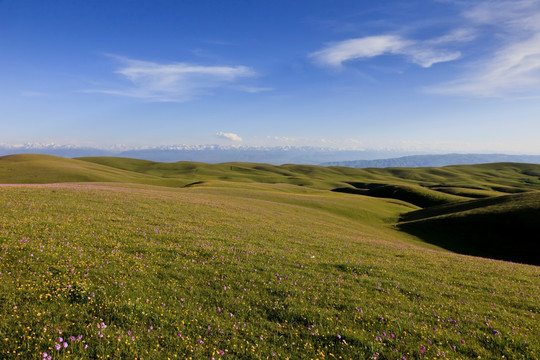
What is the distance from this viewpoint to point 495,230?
44531 mm

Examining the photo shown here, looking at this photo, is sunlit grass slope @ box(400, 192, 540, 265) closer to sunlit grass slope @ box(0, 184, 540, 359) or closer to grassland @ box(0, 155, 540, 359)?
grassland @ box(0, 155, 540, 359)

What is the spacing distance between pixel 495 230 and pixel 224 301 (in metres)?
55.3

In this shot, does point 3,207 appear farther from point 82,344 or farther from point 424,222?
point 424,222

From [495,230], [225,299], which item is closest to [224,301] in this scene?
[225,299]

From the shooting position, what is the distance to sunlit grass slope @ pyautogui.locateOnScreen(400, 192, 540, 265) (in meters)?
38.7

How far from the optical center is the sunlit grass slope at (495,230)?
127 feet

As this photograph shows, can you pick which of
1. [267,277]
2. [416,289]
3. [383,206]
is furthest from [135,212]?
[383,206]

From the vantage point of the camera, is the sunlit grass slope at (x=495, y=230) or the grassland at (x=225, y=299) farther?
the sunlit grass slope at (x=495, y=230)

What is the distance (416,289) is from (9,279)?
17991 mm

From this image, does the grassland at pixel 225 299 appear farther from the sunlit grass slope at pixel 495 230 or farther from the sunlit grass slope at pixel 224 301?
the sunlit grass slope at pixel 495 230

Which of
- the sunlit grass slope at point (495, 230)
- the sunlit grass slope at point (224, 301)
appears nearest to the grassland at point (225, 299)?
the sunlit grass slope at point (224, 301)

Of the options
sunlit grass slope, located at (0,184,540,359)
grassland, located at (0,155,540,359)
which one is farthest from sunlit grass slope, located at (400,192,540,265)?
sunlit grass slope, located at (0,184,540,359)

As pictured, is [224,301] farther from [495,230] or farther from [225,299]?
[495,230]

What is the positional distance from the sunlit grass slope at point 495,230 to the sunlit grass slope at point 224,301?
26394 millimetres
